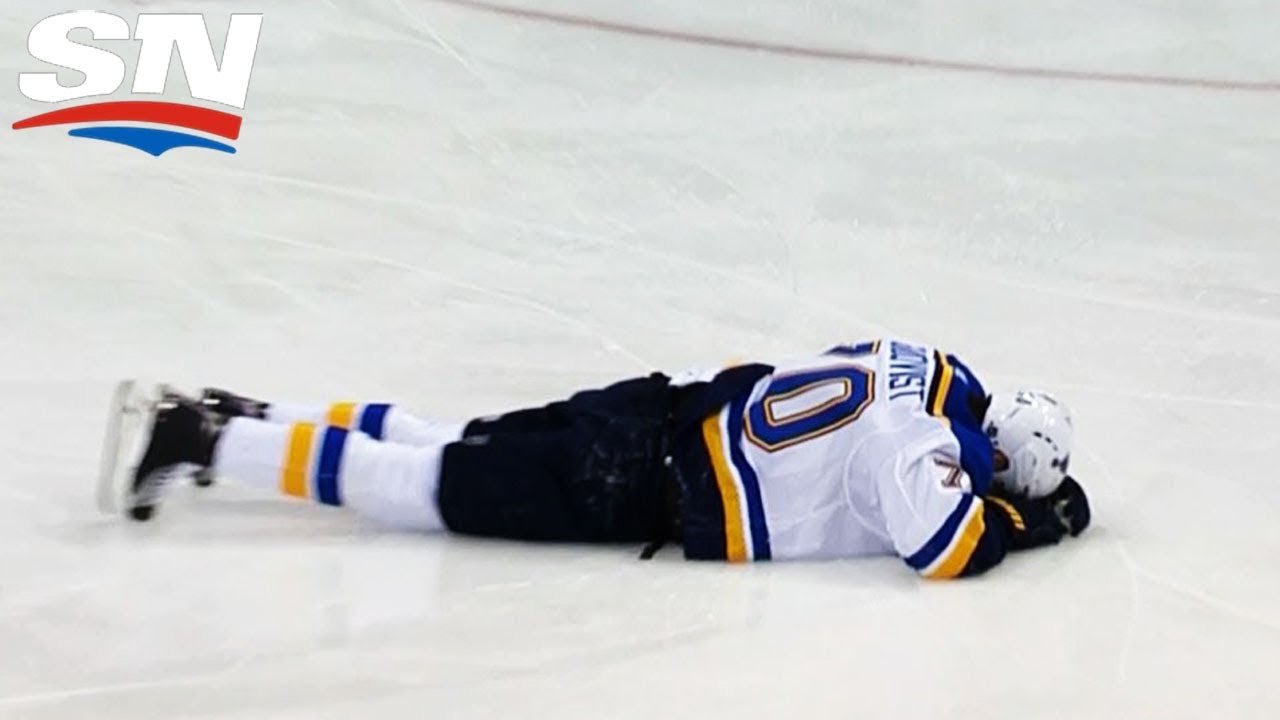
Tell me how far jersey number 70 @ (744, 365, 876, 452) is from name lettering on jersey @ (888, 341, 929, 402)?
0.03 metres

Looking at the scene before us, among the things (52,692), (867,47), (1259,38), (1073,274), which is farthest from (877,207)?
(52,692)

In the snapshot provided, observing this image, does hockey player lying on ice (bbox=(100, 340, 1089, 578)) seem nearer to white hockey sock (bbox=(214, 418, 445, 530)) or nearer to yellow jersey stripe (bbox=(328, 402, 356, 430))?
white hockey sock (bbox=(214, 418, 445, 530))

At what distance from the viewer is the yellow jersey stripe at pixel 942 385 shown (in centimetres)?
220

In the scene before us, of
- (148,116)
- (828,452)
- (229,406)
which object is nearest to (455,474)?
(229,406)

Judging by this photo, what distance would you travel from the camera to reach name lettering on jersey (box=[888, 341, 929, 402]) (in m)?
2.19

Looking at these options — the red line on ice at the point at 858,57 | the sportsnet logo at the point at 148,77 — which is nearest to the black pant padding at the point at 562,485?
the sportsnet logo at the point at 148,77

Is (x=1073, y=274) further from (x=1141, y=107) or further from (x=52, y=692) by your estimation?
(x=52, y=692)

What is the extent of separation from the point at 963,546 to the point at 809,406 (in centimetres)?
27

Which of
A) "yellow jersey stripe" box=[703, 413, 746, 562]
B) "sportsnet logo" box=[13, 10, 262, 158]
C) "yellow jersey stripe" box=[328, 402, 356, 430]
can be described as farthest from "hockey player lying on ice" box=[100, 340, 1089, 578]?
"sportsnet logo" box=[13, 10, 262, 158]

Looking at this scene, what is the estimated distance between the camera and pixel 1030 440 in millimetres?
2219

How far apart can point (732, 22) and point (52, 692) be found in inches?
121

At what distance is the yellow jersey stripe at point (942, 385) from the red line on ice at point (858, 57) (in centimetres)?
221

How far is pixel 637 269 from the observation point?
3338 mm

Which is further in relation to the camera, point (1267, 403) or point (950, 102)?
point (950, 102)
